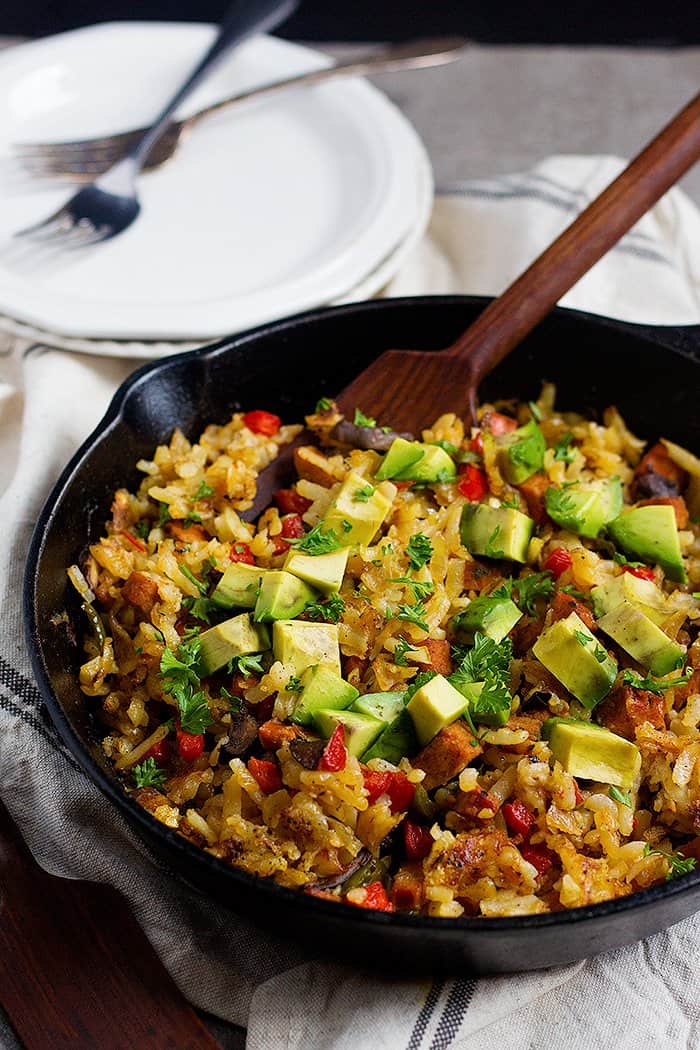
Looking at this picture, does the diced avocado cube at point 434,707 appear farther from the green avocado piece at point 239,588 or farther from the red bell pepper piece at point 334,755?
the green avocado piece at point 239,588

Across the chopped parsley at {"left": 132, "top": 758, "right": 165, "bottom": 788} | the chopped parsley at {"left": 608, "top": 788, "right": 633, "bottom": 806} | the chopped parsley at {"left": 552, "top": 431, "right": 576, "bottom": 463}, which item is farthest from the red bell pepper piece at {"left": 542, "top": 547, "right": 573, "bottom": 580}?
the chopped parsley at {"left": 132, "top": 758, "right": 165, "bottom": 788}

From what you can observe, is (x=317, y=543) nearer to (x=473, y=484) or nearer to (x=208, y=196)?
(x=473, y=484)

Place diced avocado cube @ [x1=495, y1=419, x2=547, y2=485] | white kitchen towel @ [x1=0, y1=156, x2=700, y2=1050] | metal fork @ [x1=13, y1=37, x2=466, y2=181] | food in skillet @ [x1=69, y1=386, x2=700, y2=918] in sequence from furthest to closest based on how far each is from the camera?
1. metal fork @ [x1=13, y1=37, x2=466, y2=181]
2. diced avocado cube @ [x1=495, y1=419, x2=547, y2=485]
3. white kitchen towel @ [x1=0, y1=156, x2=700, y2=1050]
4. food in skillet @ [x1=69, y1=386, x2=700, y2=918]

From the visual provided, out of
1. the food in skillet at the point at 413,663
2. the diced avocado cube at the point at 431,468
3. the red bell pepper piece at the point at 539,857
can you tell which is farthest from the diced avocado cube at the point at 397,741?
the diced avocado cube at the point at 431,468

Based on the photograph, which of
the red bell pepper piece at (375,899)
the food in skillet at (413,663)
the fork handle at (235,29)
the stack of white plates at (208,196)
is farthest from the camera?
the fork handle at (235,29)

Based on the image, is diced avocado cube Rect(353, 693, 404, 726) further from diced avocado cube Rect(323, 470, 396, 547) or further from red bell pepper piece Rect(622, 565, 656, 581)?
red bell pepper piece Rect(622, 565, 656, 581)

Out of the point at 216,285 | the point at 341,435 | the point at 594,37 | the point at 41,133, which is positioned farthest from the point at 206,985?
the point at 594,37
